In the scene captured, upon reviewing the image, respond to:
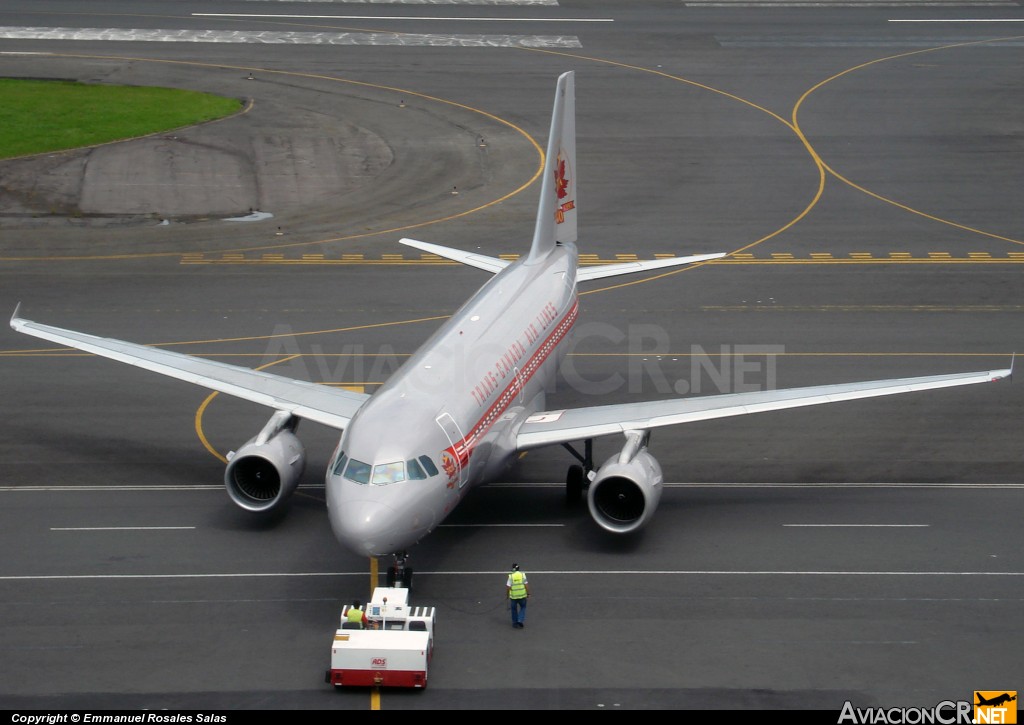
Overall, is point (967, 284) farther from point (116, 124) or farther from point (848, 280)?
point (116, 124)

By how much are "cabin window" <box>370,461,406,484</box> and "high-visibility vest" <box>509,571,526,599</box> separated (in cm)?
364

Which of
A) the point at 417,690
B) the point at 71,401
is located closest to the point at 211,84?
the point at 71,401

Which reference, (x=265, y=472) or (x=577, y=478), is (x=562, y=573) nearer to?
(x=577, y=478)

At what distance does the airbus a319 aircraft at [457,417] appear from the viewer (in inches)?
1323

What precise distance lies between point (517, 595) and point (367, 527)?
4.09m

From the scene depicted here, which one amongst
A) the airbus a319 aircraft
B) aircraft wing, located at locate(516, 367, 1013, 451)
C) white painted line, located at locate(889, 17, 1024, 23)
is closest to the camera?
the airbus a319 aircraft

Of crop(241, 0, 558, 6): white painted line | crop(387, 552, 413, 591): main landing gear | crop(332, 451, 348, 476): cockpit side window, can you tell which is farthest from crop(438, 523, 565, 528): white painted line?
crop(241, 0, 558, 6): white painted line

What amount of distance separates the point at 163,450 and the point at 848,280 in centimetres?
3213

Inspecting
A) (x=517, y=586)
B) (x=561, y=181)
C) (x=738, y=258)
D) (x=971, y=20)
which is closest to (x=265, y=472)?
(x=517, y=586)

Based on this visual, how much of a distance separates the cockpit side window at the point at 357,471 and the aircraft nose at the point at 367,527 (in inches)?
29.3

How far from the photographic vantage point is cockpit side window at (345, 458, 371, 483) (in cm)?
3344

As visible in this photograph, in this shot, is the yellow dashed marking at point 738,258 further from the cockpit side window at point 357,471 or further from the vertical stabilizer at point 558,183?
the cockpit side window at point 357,471

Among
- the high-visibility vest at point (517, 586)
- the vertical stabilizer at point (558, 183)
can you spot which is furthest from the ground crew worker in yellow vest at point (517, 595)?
the vertical stabilizer at point (558, 183)

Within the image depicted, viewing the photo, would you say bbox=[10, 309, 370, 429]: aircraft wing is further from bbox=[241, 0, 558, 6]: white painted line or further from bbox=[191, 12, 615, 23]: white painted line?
bbox=[241, 0, 558, 6]: white painted line
